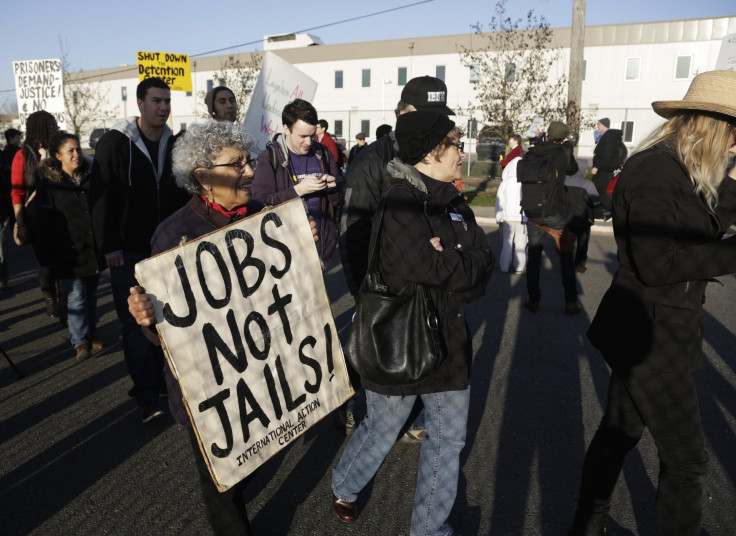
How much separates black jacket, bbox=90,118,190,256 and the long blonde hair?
3094 mm

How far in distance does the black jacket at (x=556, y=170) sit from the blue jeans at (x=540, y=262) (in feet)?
0.36

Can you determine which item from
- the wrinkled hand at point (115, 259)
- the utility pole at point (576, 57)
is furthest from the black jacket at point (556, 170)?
the utility pole at point (576, 57)

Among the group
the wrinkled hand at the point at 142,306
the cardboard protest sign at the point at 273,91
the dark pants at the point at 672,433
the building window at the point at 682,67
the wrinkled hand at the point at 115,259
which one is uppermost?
the building window at the point at 682,67

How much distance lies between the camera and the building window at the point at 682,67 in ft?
119

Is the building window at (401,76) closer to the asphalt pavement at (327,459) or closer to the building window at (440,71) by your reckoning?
the building window at (440,71)

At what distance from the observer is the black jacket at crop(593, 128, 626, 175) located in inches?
492

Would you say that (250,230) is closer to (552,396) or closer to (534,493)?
(534,493)

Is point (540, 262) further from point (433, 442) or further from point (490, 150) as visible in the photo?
point (490, 150)

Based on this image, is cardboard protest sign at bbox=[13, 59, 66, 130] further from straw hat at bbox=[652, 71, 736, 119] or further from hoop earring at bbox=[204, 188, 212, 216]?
straw hat at bbox=[652, 71, 736, 119]

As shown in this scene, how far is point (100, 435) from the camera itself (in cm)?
382

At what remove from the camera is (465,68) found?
40031 mm

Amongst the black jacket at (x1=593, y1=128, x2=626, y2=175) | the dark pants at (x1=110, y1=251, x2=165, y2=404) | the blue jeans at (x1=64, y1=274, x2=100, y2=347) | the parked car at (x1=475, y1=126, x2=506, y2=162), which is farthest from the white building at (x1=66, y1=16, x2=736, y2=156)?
the dark pants at (x1=110, y1=251, x2=165, y2=404)

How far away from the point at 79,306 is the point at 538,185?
15.7 ft

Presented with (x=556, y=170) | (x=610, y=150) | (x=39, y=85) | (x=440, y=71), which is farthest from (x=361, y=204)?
(x=440, y=71)
